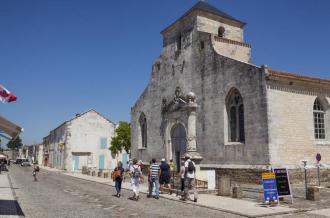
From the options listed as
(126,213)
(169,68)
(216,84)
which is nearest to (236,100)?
(216,84)

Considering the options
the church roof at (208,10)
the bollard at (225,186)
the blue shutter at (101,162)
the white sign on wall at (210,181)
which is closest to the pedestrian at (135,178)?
the white sign on wall at (210,181)

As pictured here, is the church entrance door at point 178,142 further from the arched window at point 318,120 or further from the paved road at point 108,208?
the paved road at point 108,208

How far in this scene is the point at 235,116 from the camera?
717 inches

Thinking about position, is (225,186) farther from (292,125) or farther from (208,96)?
(208,96)

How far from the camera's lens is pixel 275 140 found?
15766 millimetres

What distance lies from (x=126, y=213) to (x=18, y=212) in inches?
113

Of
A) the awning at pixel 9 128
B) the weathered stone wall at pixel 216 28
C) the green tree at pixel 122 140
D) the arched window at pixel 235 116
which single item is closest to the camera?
the awning at pixel 9 128

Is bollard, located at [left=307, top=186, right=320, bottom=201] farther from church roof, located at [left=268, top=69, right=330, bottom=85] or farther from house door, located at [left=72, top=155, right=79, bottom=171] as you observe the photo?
house door, located at [left=72, top=155, right=79, bottom=171]

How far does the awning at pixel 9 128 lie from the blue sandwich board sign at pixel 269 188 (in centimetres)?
740

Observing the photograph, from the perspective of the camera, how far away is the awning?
29.0 feet

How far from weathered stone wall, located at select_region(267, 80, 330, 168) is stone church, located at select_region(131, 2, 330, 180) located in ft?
0.15

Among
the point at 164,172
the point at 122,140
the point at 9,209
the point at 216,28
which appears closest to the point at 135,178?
the point at 164,172

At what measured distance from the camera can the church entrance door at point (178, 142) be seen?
2131 cm

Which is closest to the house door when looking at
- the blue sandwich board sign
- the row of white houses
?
the row of white houses
